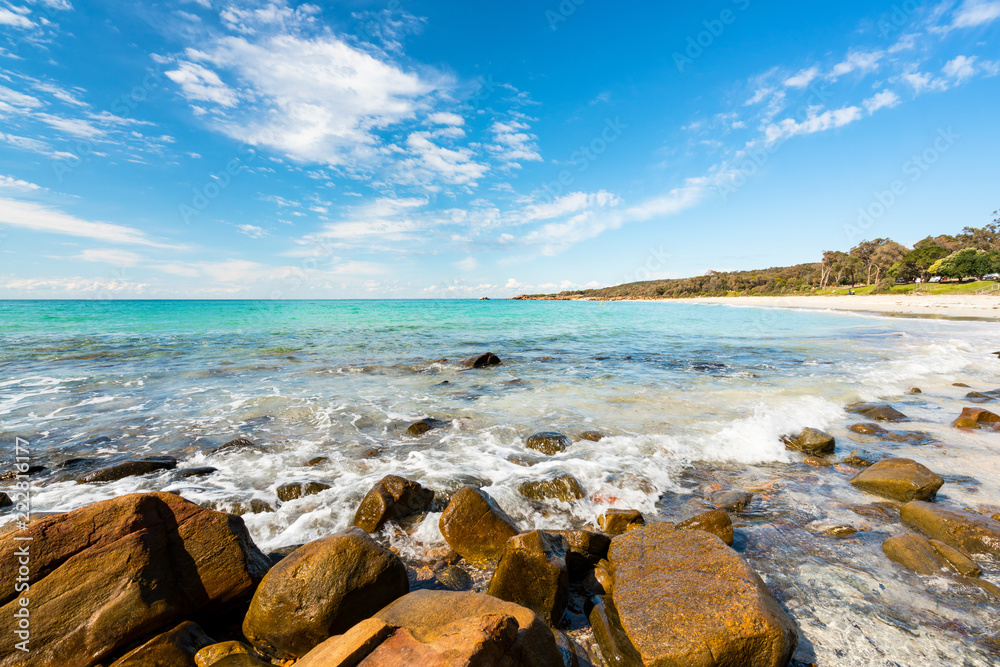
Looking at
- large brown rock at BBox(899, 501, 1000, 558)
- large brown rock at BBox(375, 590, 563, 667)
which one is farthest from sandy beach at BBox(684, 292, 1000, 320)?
large brown rock at BBox(375, 590, 563, 667)

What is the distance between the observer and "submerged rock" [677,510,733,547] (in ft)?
14.2

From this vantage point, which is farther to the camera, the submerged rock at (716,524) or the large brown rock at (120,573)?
the submerged rock at (716,524)

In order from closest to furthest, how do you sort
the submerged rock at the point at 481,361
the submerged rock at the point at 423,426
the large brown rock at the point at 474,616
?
the large brown rock at the point at 474,616 < the submerged rock at the point at 423,426 < the submerged rock at the point at 481,361

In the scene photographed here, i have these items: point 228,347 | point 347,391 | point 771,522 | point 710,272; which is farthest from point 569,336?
point 710,272

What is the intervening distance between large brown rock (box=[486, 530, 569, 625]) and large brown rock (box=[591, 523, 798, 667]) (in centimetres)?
35

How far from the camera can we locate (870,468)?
5879 millimetres

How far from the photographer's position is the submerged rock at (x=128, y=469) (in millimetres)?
6059

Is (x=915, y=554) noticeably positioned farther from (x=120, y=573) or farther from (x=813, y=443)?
(x=120, y=573)

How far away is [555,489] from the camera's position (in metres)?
5.66

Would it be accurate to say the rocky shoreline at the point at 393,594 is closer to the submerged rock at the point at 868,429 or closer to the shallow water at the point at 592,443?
the shallow water at the point at 592,443

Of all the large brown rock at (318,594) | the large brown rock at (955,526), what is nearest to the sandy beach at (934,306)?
the large brown rock at (955,526)

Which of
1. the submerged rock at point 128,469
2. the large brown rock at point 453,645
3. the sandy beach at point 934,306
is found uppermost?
the large brown rock at point 453,645

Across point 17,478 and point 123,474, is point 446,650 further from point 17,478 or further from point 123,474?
point 17,478

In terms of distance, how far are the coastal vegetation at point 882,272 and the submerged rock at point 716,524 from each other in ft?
273
